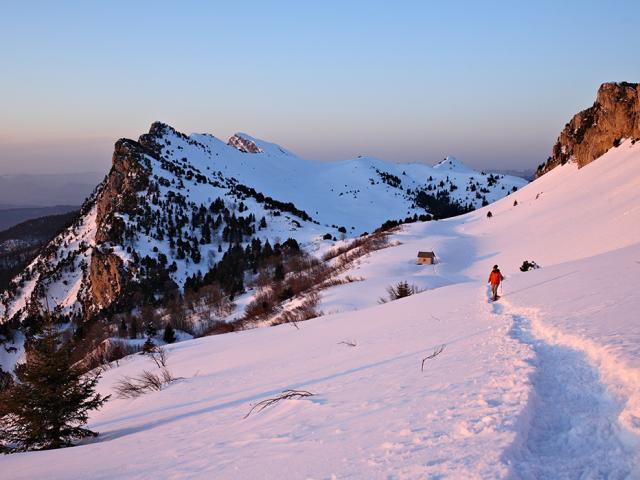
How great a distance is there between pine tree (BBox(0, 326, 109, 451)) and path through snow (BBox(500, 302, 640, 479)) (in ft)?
32.1

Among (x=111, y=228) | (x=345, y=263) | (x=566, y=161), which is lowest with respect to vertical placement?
(x=345, y=263)

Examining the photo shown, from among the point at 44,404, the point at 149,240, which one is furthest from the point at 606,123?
the point at 149,240

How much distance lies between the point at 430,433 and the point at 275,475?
187 centimetres

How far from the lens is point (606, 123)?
56312 mm

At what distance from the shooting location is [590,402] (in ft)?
17.2

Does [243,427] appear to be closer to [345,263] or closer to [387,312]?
[387,312]

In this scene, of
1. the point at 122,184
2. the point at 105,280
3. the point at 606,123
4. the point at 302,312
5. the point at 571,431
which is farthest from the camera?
the point at 122,184

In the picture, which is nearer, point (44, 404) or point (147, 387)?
point (44, 404)

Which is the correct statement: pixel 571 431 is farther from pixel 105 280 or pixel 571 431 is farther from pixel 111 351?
pixel 105 280

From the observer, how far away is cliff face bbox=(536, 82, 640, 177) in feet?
173

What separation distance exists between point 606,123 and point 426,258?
36.8 metres

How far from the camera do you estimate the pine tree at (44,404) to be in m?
9.74

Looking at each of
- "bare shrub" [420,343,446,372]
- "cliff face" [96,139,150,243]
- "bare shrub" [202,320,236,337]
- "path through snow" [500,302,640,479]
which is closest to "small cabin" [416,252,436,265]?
"bare shrub" [202,320,236,337]

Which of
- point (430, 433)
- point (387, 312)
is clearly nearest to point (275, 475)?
point (430, 433)
